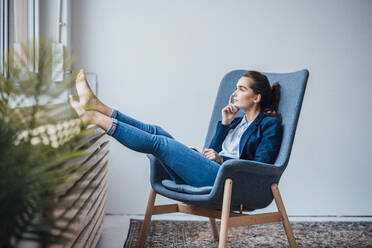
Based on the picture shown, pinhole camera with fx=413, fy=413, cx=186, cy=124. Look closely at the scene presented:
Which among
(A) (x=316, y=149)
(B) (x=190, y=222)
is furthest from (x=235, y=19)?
(B) (x=190, y=222)

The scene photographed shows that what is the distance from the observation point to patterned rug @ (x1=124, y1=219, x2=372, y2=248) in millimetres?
2414

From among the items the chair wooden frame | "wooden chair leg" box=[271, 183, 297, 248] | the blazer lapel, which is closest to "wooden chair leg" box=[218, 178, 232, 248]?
the chair wooden frame

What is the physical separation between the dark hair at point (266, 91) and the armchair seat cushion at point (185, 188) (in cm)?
61

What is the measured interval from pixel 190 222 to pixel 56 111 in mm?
2461

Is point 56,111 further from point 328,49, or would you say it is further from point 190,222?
point 328,49

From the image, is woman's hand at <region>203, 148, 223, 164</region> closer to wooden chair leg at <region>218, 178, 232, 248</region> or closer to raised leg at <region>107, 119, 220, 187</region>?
raised leg at <region>107, 119, 220, 187</region>

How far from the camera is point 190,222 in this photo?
293 centimetres

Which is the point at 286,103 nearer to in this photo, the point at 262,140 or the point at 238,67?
the point at 262,140

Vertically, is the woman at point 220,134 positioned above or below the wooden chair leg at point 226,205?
above

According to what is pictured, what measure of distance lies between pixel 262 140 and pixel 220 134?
35 cm

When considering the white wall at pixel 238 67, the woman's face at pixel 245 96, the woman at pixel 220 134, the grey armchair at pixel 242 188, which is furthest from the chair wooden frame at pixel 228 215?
the white wall at pixel 238 67

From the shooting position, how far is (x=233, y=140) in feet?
7.67

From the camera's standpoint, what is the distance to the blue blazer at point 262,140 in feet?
6.55

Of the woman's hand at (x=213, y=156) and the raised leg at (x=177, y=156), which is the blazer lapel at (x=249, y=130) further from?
the raised leg at (x=177, y=156)
